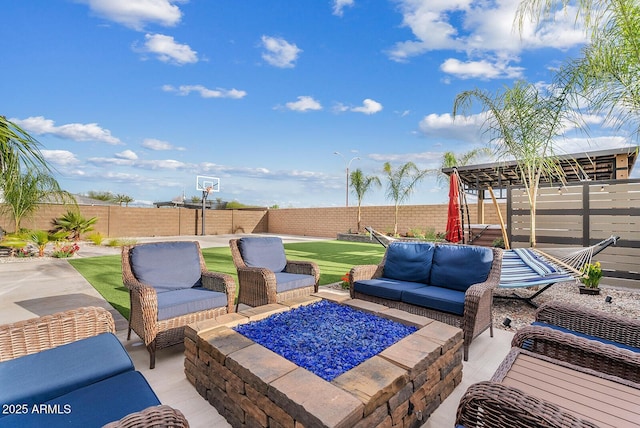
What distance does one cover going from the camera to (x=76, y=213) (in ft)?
39.8

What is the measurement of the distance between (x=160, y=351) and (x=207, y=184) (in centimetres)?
1732

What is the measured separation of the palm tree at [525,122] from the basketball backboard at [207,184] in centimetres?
1533

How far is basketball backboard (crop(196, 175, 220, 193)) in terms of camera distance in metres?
18.0

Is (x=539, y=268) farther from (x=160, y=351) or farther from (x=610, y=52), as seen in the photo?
(x=160, y=351)

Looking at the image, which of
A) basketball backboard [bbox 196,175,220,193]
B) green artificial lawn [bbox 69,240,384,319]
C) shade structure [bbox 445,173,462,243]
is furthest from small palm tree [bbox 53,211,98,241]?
shade structure [bbox 445,173,462,243]

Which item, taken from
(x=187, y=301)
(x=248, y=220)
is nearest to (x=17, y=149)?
(x=187, y=301)

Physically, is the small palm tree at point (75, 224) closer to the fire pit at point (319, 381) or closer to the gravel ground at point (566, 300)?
the fire pit at point (319, 381)

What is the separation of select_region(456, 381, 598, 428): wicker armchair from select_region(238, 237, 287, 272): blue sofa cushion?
299 cm

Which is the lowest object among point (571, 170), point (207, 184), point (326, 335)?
point (326, 335)

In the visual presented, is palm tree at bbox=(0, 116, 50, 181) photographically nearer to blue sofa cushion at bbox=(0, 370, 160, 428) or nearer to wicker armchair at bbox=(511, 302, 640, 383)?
blue sofa cushion at bbox=(0, 370, 160, 428)

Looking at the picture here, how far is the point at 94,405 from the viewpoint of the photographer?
3.94 feet

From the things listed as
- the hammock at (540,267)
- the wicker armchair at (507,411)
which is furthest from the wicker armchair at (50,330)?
the hammock at (540,267)

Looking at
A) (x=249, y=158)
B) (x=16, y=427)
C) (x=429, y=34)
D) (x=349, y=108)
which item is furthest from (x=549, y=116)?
(x=249, y=158)

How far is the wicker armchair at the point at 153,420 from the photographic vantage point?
0.91 m
